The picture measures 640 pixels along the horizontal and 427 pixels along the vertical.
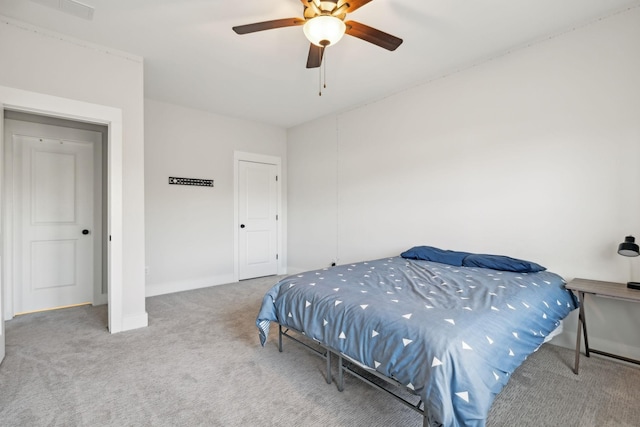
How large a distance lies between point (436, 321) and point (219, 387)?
1477mm

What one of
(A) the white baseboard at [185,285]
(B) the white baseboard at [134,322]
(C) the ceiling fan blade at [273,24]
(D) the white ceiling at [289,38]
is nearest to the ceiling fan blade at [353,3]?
(C) the ceiling fan blade at [273,24]

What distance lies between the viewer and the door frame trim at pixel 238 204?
4930mm

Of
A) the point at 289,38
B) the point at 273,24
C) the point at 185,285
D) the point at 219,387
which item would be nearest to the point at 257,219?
the point at 185,285

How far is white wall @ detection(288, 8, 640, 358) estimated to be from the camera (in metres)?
2.34

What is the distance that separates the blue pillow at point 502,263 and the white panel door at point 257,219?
11.1 ft

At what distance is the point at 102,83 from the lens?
2.82 m

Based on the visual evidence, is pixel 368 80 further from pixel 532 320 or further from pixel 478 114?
pixel 532 320

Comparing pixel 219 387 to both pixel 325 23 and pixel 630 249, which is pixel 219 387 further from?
pixel 630 249

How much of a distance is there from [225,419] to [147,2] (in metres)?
2.93

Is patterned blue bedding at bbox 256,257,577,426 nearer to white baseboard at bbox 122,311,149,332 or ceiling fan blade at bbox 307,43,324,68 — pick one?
white baseboard at bbox 122,311,149,332

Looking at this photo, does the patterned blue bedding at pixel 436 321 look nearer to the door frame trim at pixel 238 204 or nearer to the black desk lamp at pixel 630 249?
the black desk lamp at pixel 630 249

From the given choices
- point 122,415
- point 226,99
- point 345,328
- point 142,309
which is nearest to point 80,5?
point 226,99

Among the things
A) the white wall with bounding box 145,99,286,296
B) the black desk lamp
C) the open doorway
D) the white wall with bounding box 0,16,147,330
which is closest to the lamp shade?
the black desk lamp

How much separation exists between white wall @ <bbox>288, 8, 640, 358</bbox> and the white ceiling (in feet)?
0.79
